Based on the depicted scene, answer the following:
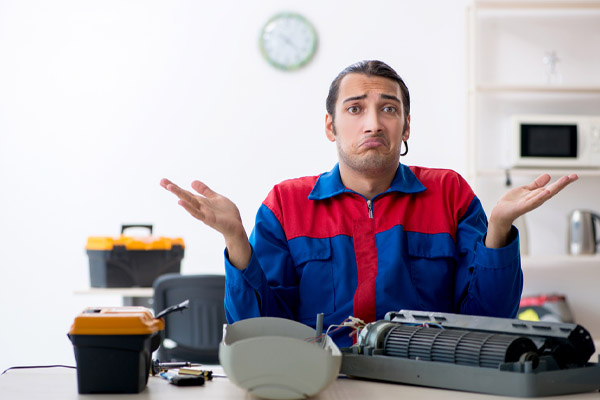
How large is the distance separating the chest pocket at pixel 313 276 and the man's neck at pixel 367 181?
176mm

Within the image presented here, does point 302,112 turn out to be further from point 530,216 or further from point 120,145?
point 530,216

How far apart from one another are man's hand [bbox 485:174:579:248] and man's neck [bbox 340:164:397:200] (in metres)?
0.37

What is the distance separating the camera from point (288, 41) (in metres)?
4.10

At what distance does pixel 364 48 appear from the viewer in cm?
409

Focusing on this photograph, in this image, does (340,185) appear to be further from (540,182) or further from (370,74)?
(540,182)

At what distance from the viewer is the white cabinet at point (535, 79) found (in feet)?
13.1

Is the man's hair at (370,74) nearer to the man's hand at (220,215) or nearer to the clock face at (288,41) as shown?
the man's hand at (220,215)

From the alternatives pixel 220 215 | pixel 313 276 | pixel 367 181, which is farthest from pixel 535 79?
pixel 220 215

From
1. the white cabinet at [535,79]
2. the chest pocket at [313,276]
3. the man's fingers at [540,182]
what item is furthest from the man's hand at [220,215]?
the white cabinet at [535,79]

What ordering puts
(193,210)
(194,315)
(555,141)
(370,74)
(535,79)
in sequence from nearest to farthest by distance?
1. (193,210)
2. (370,74)
3. (194,315)
4. (555,141)
5. (535,79)

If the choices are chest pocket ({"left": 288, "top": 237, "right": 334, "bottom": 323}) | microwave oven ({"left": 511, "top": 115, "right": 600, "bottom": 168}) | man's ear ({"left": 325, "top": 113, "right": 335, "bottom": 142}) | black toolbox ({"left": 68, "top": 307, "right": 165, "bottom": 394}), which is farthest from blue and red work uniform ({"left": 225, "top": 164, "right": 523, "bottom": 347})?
microwave oven ({"left": 511, "top": 115, "right": 600, "bottom": 168})

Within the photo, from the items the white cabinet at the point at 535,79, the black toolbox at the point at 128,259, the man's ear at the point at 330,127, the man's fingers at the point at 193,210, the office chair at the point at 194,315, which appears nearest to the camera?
the man's fingers at the point at 193,210

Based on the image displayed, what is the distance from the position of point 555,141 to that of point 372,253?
87.2 inches

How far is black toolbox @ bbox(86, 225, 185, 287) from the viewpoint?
3432 mm
